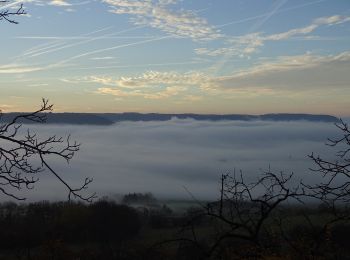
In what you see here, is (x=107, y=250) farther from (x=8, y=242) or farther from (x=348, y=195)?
(x=348, y=195)

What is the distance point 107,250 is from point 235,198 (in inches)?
3228

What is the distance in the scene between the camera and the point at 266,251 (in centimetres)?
871

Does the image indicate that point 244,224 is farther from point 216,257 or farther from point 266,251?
point 266,251

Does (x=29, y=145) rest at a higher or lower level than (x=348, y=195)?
→ higher

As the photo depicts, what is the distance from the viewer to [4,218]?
101750mm

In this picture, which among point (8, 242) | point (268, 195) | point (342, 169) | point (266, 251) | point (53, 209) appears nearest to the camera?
point (342, 169)

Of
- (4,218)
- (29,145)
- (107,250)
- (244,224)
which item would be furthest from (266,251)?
(4,218)

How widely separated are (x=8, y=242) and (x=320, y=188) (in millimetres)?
87953

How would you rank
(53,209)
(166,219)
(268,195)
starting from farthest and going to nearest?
(166,219), (53,209), (268,195)

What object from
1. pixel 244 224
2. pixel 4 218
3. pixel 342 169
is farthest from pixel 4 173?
pixel 4 218

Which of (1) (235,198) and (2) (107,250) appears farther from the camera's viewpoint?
(2) (107,250)

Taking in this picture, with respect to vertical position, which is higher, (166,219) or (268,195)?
(268,195)

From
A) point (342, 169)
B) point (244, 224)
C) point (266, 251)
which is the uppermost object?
point (342, 169)

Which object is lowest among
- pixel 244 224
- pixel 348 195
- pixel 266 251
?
pixel 266 251
